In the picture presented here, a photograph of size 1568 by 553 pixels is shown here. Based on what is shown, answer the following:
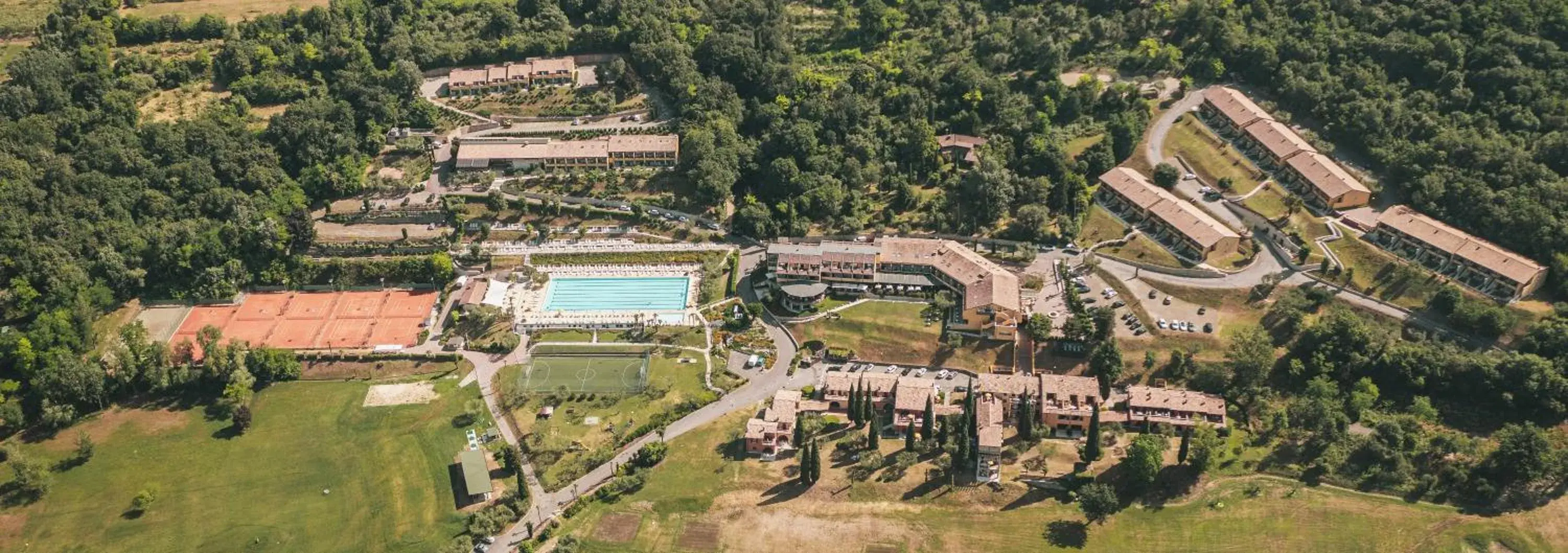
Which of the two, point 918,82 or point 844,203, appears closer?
point 844,203

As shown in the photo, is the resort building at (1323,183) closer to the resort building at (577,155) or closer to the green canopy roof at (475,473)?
the resort building at (577,155)

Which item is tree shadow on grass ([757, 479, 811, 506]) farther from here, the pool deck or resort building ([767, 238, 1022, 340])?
the pool deck

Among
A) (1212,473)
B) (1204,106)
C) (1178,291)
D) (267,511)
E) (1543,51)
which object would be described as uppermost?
(1543,51)

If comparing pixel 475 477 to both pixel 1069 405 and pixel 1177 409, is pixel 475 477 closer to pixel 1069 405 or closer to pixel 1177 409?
pixel 1069 405

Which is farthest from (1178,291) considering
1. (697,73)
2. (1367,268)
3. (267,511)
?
(267,511)

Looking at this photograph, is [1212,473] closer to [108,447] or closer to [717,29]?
Result: [717,29]
